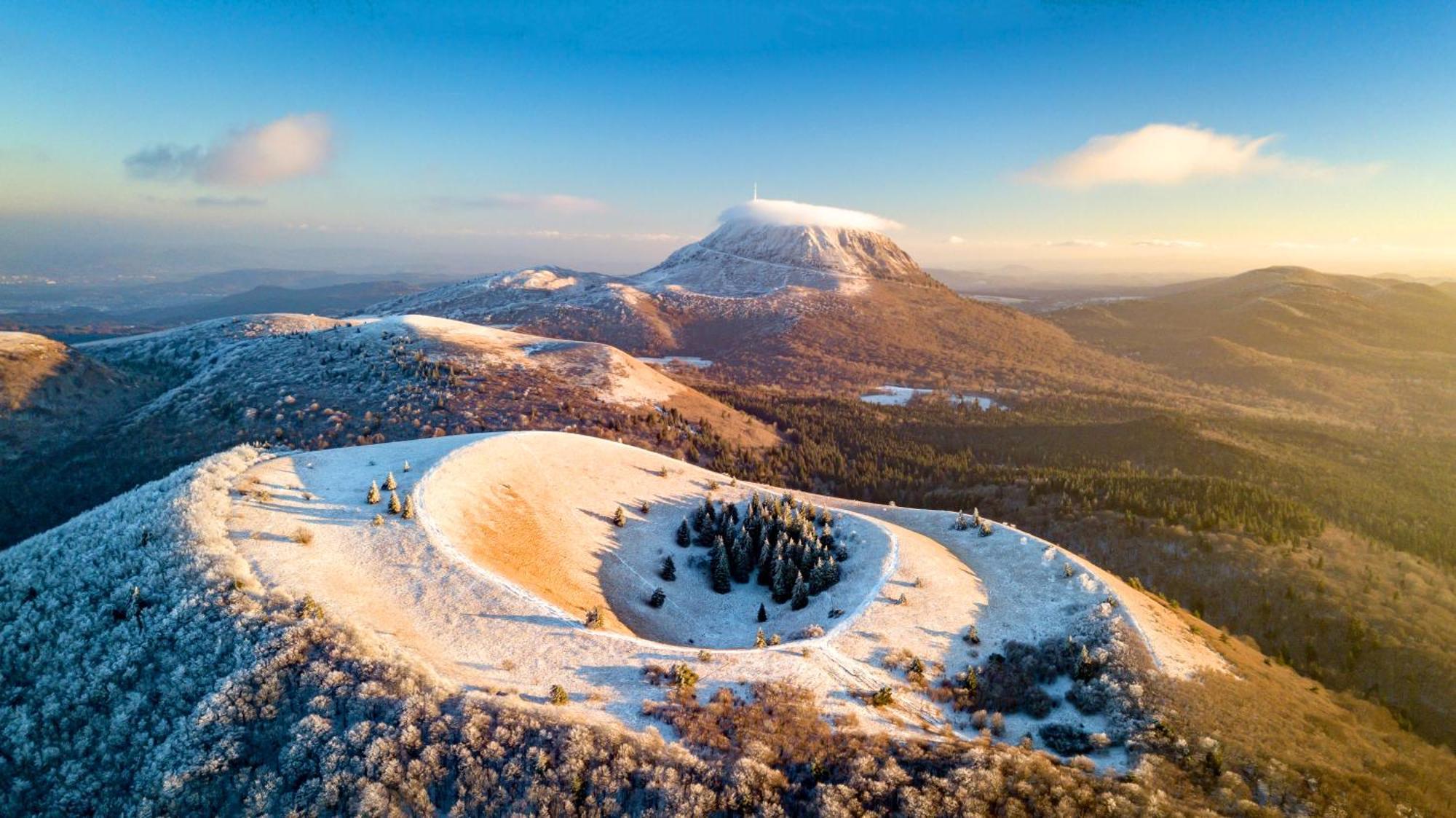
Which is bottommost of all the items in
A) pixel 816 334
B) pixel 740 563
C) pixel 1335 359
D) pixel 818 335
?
pixel 740 563

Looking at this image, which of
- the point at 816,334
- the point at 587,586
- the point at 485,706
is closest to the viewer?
the point at 485,706

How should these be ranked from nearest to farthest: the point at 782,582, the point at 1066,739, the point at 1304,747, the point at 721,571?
the point at 1066,739, the point at 1304,747, the point at 782,582, the point at 721,571

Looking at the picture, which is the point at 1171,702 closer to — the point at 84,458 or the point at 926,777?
the point at 926,777

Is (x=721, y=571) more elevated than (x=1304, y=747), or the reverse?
(x=721, y=571)

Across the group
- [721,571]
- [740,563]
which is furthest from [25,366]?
[740,563]

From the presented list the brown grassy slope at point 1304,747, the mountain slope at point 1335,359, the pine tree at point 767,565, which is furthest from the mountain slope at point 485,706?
the mountain slope at point 1335,359

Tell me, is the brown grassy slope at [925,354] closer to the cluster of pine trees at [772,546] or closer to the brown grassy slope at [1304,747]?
the cluster of pine trees at [772,546]

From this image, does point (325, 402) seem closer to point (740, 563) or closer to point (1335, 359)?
point (740, 563)

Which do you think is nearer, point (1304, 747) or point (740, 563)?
point (1304, 747)
